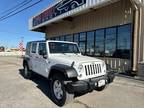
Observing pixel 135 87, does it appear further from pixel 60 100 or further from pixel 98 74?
pixel 60 100

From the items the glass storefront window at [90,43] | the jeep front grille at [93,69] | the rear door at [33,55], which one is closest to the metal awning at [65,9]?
the glass storefront window at [90,43]

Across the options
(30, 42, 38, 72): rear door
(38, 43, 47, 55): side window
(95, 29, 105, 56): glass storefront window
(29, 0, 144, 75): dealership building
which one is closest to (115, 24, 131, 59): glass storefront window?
(29, 0, 144, 75): dealership building

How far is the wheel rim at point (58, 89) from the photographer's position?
5744 mm

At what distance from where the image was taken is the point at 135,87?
310 inches

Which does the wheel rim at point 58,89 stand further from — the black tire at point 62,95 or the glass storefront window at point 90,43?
the glass storefront window at point 90,43

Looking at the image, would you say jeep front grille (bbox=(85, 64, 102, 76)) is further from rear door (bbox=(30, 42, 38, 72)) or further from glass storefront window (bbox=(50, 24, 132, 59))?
glass storefront window (bbox=(50, 24, 132, 59))

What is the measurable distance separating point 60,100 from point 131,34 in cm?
763

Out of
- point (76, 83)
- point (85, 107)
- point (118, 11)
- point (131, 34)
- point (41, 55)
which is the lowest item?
point (85, 107)

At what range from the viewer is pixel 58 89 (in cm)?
591

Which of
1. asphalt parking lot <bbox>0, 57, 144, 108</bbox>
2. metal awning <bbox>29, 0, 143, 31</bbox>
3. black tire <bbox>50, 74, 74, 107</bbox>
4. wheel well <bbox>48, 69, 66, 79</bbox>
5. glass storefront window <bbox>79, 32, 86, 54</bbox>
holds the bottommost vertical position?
asphalt parking lot <bbox>0, 57, 144, 108</bbox>

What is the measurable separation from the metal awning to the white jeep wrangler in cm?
602

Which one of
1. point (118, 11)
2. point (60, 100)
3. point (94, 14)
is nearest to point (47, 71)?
point (60, 100)

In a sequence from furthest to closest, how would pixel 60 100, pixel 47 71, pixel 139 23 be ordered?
pixel 139 23, pixel 47 71, pixel 60 100

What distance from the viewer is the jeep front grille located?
18.5ft
